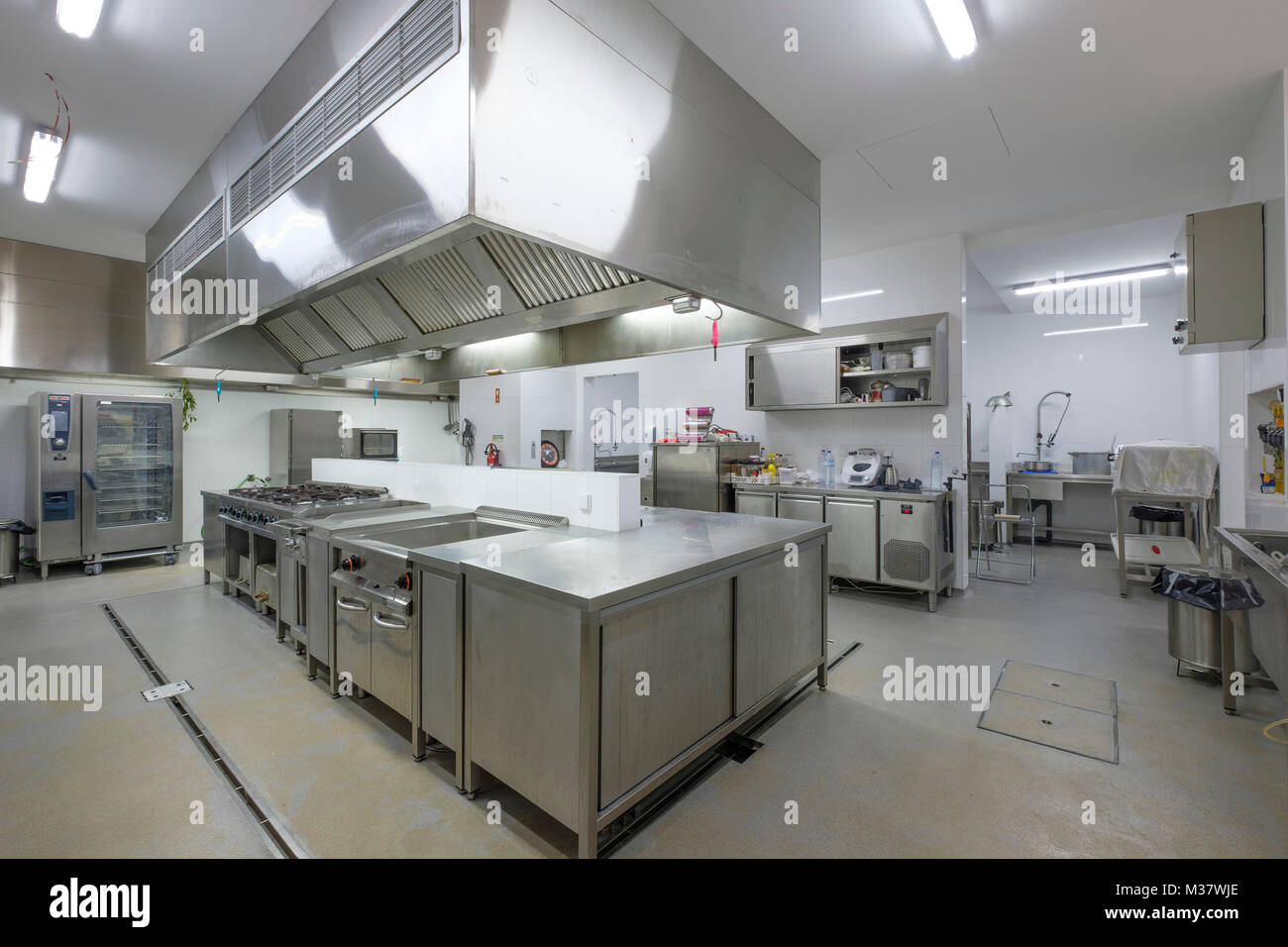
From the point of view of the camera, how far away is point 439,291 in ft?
10.2

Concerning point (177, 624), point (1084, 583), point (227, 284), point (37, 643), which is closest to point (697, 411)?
point (1084, 583)

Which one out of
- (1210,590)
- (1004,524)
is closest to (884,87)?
(1210,590)

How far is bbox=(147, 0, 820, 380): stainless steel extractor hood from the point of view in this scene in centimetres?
164

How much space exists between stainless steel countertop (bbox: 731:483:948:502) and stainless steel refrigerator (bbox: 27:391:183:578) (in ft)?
20.5

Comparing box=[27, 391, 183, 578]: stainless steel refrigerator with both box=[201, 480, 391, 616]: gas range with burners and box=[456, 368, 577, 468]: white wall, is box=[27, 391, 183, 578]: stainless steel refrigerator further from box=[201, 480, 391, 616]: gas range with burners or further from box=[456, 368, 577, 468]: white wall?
box=[456, 368, 577, 468]: white wall

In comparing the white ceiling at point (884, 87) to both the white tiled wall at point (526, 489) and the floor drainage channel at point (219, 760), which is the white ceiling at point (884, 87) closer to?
the white tiled wall at point (526, 489)

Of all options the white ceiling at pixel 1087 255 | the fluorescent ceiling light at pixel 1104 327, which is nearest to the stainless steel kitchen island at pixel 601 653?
the white ceiling at pixel 1087 255

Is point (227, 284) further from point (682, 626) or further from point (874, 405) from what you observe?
point (874, 405)

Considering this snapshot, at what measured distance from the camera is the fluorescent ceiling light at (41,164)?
3.23m

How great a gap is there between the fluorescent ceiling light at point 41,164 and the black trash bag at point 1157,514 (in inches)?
373

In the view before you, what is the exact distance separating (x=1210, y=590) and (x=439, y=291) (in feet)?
14.7

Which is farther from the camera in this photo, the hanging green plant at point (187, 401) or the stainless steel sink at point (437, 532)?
the hanging green plant at point (187, 401)

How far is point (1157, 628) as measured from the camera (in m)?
4.10

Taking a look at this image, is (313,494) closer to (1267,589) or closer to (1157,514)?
(1267,589)
